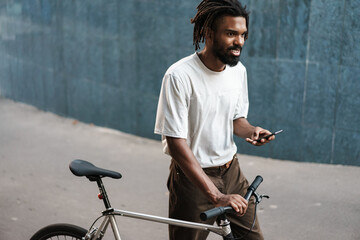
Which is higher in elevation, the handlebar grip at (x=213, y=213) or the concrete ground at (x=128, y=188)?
the handlebar grip at (x=213, y=213)

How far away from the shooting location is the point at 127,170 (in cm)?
700

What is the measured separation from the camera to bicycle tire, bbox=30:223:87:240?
3435mm

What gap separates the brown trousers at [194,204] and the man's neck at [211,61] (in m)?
0.59

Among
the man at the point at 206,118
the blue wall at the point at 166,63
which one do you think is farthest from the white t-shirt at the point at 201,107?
the blue wall at the point at 166,63

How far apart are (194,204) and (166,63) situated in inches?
176

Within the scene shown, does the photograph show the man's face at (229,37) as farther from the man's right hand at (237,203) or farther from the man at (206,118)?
the man's right hand at (237,203)

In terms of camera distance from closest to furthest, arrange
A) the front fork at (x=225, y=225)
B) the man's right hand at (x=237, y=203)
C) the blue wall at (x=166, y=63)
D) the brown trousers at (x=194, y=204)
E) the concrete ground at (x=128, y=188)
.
Result: the man's right hand at (x=237, y=203) < the front fork at (x=225, y=225) < the brown trousers at (x=194, y=204) < the concrete ground at (x=128, y=188) < the blue wall at (x=166, y=63)

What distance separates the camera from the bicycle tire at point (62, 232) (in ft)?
11.3

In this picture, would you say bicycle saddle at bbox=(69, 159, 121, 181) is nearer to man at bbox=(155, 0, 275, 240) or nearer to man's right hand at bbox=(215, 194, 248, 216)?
man at bbox=(155, 0, 275, 240)

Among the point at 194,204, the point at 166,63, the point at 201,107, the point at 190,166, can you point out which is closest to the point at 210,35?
the point at 201,107

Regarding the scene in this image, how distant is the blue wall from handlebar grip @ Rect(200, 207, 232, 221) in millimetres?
4195

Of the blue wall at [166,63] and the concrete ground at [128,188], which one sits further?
the blue wall at [166,63]

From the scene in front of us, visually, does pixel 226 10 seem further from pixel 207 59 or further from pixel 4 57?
pixel 4 57

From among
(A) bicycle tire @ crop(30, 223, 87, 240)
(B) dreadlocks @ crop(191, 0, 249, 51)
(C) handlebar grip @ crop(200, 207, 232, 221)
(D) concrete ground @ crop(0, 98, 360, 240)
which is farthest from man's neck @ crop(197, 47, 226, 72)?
(D) concrete ground @ crop(0, 98, 360, 240)
